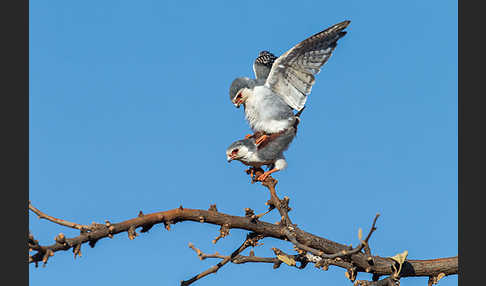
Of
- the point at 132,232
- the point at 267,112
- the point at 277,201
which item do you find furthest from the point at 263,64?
the point at 132,232

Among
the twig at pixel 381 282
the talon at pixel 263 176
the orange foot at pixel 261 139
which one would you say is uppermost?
the orange foot at pixel 261 139

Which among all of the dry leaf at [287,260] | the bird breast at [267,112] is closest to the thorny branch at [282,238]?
the dry leaf at [287,260]

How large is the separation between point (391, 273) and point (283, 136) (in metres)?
2.27

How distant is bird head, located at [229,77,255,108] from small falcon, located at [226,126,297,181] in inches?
23.4

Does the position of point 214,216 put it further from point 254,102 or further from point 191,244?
point 254,102

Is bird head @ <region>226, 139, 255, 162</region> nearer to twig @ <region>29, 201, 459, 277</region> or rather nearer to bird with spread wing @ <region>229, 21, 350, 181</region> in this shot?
bird with spread wing @ <region>229, 21, 350, 181</region>

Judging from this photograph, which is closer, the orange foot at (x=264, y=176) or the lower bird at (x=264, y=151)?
the orange foot at (x=264, y=176)

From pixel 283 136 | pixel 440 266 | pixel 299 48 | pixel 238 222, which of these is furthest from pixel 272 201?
pixel 299 48

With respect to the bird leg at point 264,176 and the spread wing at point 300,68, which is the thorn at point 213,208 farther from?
the spread wing at point 300,68

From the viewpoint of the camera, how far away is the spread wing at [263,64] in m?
8.94

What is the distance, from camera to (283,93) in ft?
26.6

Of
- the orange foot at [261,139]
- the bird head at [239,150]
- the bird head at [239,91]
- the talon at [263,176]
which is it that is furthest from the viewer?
the bird head at [239,91]

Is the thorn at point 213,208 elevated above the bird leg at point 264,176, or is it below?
below

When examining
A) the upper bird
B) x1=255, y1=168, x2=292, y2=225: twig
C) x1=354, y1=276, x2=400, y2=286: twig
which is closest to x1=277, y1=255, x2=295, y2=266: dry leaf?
x1=255, y1=168, x2=292, y2=225: twig
